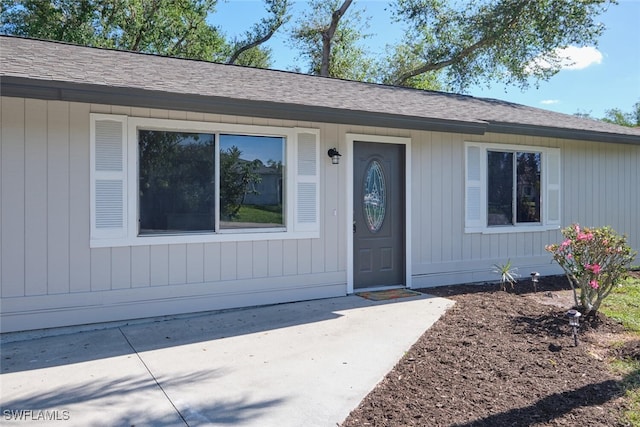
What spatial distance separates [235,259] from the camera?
547cm

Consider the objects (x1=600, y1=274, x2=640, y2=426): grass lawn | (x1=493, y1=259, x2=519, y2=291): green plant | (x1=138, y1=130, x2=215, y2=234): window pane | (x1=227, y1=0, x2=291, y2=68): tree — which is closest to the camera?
(x1=600, y1=274, x2=640, y2=426): grass lawn

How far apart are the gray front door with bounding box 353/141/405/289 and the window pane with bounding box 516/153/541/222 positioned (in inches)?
91.3

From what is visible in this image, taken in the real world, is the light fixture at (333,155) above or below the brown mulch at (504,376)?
above

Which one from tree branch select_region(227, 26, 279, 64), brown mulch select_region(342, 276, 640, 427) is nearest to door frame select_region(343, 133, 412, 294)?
brown mulch select_region(342, 276, 640, 427)

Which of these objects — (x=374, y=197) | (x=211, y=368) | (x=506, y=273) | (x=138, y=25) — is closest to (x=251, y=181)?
(x=374, y=197)

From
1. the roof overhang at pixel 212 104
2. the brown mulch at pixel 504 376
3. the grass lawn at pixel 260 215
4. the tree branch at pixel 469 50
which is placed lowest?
the brown mulch at pixel 504 376

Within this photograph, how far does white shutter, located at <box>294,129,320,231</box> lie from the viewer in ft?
19.2

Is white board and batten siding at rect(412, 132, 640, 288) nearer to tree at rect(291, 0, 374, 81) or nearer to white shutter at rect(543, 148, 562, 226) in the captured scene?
white shutter at rect(543, 148, 562, 226)

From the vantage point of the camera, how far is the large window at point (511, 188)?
23.5 ft

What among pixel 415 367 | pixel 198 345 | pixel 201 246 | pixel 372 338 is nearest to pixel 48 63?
pixel 201 246

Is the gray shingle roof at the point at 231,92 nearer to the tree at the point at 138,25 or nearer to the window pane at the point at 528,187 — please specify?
the window pane at the point at 528,187

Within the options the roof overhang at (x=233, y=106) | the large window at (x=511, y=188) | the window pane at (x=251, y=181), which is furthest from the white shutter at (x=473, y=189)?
the window pane at (x=251, y=181)

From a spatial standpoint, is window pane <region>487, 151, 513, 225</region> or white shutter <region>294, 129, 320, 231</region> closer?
white shutter <region>294, 129, 320, 231</region>

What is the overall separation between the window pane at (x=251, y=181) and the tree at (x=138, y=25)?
1256cm
